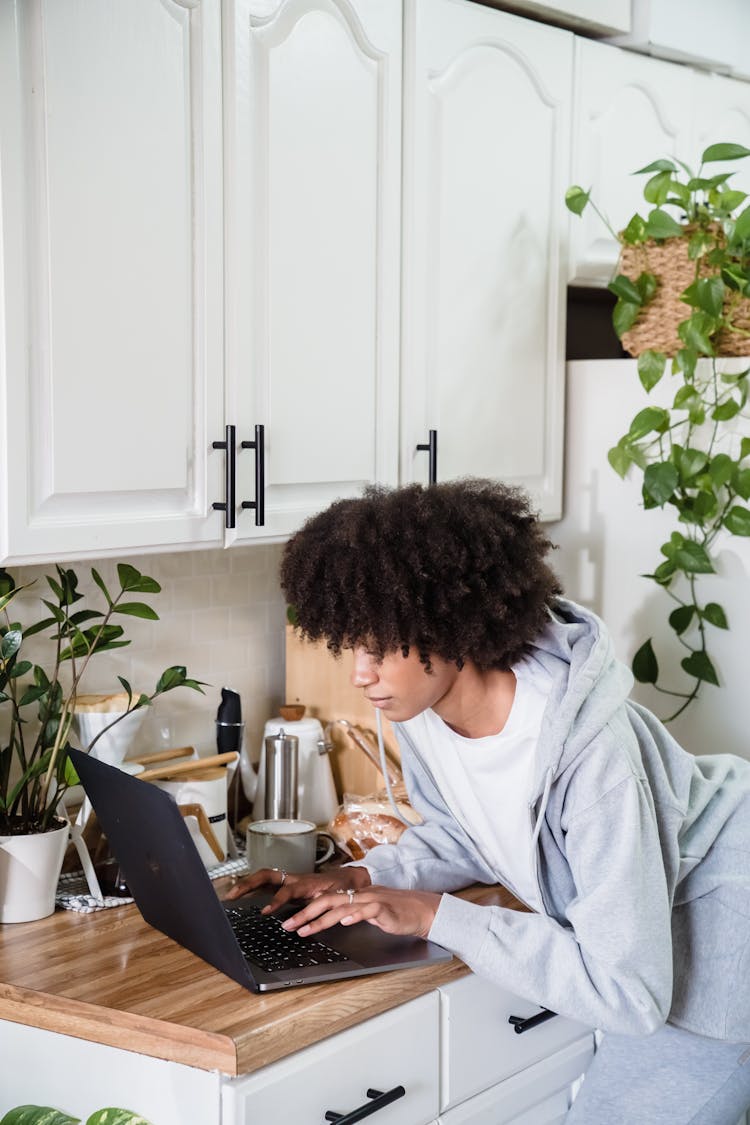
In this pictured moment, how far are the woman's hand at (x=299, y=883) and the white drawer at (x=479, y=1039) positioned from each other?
0.22 meters

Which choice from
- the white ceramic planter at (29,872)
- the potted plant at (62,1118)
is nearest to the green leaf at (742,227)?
the white ceramic planter at (29,872)

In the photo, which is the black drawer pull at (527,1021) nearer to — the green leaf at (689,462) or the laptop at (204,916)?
the laptop at (204,916)

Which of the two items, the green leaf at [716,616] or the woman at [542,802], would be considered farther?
the green leaf at [716,616]

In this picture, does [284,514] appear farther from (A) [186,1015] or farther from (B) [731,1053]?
(B) [731,1053]

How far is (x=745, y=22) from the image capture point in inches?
103

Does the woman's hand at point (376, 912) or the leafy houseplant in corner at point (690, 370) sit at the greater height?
the leafy houseplant in corner at point (690, 370)

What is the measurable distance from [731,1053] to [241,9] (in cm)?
155

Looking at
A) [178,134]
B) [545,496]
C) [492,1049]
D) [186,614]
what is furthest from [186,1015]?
[545,496]

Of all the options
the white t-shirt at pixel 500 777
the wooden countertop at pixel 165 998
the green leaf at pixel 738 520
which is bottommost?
the wooden countertop at pixel 165 998

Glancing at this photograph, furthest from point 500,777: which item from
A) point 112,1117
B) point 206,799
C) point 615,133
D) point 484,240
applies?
point 615,133

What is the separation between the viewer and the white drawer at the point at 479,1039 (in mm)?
1699

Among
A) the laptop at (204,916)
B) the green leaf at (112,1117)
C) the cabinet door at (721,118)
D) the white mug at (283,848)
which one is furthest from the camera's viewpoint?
the cabinet door at (721,118)

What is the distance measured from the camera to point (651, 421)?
231 centimetres

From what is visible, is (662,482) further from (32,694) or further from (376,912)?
(32,694)
